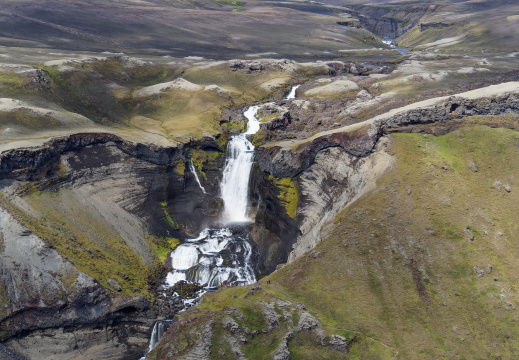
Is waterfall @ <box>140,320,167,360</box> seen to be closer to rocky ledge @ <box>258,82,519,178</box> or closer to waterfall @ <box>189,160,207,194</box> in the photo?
rocky ledge @ <box>258,82,519,178</box>

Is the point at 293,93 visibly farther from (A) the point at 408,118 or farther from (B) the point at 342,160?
(A) the point at 408,118

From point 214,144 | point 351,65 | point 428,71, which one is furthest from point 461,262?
point 351,65

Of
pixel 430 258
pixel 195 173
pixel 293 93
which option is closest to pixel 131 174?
pixel 195 173

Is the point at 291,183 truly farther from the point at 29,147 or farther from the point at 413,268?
the point at 29,147

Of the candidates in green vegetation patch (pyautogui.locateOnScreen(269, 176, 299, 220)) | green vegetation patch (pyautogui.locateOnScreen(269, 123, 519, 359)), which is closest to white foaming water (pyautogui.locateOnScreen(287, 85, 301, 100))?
green vegetation patch (pyautogui.locateOnScreen(269, 176, 299, 220))

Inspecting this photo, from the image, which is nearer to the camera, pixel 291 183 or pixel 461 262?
pixel 461 262

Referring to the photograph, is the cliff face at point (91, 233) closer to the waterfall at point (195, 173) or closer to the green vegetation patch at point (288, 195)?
the waterfall at point (195, 173)

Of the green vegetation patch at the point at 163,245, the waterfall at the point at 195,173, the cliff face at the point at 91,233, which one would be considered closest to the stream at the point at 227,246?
the waterfall at the point at 195,173
